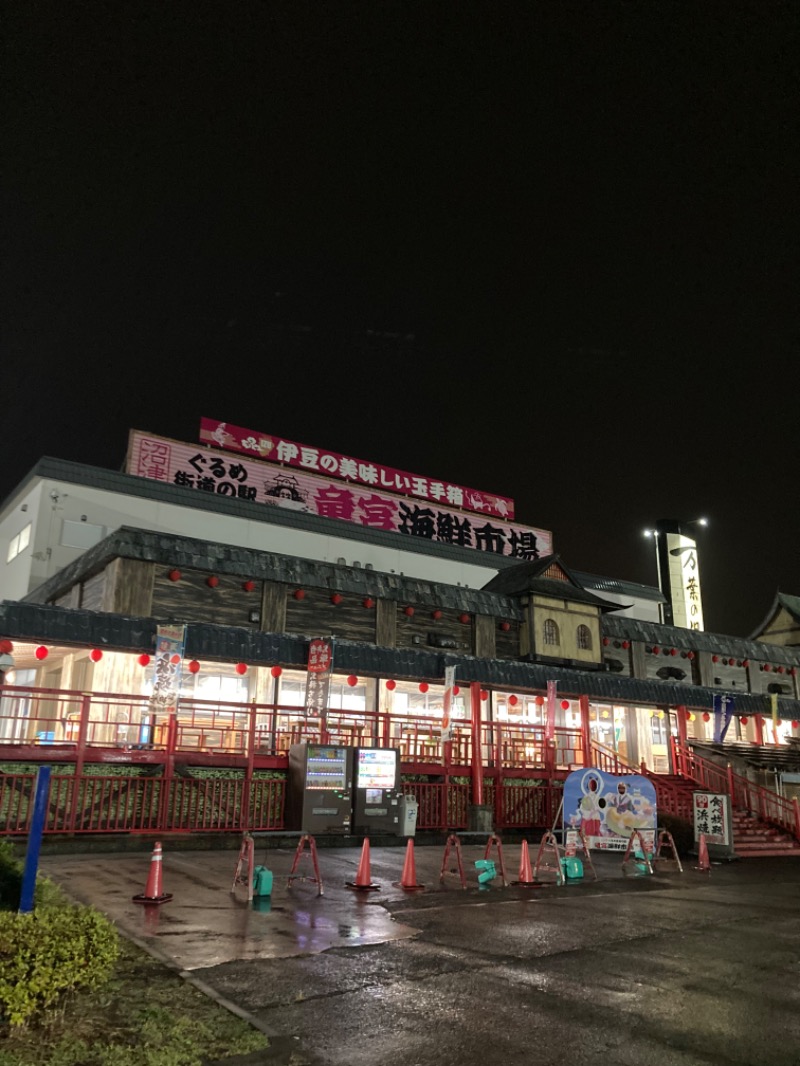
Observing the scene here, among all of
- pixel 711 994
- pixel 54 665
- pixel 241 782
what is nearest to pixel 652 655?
pixel 241 782

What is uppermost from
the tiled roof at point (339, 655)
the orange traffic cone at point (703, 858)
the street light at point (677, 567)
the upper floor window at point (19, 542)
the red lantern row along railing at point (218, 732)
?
the street light at point (677, 567)

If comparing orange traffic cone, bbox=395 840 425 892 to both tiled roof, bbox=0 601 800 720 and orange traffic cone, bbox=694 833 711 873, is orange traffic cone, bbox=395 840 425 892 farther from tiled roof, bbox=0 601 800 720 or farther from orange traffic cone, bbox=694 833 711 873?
tiled roof, bbox=0 601 800 720

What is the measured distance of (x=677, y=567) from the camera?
158 ft

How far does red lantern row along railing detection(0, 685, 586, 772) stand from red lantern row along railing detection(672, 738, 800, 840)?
351cm

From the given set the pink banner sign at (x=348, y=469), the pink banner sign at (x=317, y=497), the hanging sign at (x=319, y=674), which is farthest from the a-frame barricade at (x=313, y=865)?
the pink banner sign at (x=348, y=469)

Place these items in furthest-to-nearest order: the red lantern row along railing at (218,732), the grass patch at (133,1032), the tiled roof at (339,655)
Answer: the tiled roof at (339,655), the red lantern row along railing at (218,732), the grass patch at (133,1032)

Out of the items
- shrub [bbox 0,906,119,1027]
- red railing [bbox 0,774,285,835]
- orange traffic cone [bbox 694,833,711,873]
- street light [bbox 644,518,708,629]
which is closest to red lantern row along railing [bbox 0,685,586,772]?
red railing [bbox 0,774,285,835]

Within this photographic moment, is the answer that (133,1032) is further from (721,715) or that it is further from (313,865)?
(721,715)

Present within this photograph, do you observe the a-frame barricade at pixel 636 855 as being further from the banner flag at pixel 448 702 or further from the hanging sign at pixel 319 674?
the hanging sign at pixel 319 674

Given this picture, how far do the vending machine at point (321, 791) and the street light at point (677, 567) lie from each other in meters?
31.5

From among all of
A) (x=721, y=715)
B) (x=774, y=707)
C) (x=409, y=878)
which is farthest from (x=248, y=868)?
(x=774, y=707)

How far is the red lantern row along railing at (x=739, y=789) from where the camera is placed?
23938 mm

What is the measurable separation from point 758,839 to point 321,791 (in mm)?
12573

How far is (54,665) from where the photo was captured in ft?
90.7
